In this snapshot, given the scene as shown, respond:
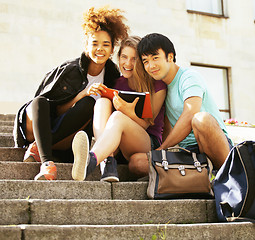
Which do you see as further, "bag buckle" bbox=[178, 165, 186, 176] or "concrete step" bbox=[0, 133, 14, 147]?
"concrete step" bbox=[0, 133, 14, 147]

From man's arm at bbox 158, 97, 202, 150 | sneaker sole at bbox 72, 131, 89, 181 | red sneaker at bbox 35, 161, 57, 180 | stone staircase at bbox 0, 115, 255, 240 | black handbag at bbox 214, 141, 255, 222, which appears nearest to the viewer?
stone staircase at bbox 0, 115, 255, 240

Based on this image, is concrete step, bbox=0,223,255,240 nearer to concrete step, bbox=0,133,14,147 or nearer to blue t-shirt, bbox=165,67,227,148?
blue t-shirt, bbox=165,67,227,148

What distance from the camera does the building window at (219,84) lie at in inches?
420

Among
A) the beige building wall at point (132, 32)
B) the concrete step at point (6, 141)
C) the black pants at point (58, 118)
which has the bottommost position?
the concrete step at point (6, 141)

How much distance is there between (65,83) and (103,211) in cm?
166

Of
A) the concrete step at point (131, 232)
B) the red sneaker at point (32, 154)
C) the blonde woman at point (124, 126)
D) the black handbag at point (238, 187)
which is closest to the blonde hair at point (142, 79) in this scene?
the blonde woman at point (124, 126)

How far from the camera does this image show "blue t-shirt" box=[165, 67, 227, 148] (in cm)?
365

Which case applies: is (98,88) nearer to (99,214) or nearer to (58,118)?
(58,118)

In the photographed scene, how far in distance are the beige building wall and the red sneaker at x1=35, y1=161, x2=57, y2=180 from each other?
5647 millimetres

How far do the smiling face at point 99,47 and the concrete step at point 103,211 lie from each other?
1.64m

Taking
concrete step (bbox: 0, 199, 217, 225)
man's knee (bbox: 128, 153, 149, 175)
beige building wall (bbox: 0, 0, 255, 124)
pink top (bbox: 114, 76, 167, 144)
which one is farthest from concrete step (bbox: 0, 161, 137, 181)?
beige building wall (bbox: 0, 0, 255, 124)

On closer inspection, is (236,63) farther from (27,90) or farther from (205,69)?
(27,90)

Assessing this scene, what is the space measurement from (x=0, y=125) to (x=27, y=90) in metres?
3.31

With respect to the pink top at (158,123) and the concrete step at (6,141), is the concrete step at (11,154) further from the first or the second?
the pink top at (158,123)
